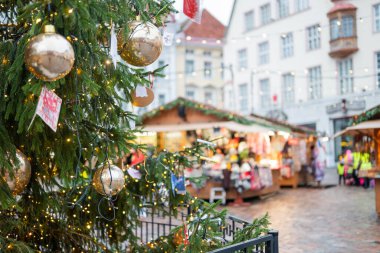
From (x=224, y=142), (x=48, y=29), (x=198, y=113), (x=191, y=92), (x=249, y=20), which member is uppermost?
(x=249, y=20)

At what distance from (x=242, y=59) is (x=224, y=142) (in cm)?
2094

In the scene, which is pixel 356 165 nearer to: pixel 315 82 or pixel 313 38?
pixel 315 82

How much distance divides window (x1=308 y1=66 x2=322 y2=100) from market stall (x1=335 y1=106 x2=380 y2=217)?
40.9ft

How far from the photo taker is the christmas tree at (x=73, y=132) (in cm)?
334

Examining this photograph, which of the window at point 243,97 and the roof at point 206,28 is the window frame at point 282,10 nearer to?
the window at point 243,97

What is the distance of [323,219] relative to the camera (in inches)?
423

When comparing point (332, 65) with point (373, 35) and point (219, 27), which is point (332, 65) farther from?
point (219, 27)

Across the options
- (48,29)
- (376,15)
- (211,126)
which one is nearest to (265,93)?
(376,15)

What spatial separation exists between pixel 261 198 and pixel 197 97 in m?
31.1

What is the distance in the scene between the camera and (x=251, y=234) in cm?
432

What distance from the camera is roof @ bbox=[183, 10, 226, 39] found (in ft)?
150

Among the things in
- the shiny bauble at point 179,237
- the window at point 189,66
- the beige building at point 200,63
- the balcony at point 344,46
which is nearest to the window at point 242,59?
the balcony at point 344,46

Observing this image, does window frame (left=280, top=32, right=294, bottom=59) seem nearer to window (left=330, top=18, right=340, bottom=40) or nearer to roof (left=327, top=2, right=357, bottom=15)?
window (left=330, top=18, right=340, bottom=40)

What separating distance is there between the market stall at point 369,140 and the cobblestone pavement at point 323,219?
71cm
